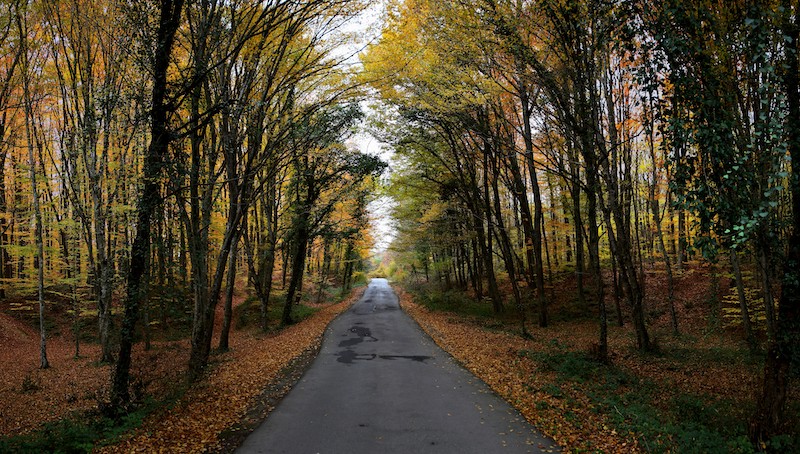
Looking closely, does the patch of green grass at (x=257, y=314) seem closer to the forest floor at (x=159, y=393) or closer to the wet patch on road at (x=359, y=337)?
the forest floor at (x=159, y=393)

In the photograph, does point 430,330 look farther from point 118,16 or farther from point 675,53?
point 118,16

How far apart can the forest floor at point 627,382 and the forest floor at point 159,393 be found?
4.61 m

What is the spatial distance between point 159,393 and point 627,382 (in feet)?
31.5

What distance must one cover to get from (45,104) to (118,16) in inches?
341

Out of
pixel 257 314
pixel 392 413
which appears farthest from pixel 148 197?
pixel 257 314

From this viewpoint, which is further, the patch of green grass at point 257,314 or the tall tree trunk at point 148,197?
the patch of green grass at point 257,314

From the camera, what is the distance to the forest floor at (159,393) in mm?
5402

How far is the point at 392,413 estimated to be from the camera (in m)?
6.42

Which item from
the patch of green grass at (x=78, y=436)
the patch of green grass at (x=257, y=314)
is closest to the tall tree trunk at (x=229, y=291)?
the patch of green grass at (x=257, y=314)

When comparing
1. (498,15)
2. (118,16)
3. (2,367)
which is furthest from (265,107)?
(2,367)

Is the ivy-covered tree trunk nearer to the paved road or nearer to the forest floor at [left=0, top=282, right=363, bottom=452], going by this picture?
the paved road

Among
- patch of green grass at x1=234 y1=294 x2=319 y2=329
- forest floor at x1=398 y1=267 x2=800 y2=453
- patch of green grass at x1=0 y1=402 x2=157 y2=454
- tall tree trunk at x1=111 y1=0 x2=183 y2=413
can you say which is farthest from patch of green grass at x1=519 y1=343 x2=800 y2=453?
patch of green grass at x1=234 y1=294 x2=319 y2=329

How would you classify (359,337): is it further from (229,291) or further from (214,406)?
(214,406)

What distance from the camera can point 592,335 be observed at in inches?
564
